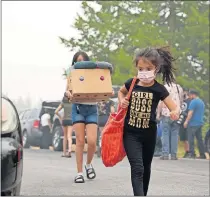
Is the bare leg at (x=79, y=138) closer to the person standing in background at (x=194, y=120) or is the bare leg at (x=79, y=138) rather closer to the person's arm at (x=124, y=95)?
the person's arm at (x=124, y=95)

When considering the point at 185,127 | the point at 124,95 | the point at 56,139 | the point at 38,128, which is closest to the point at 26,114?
the point at 38,128

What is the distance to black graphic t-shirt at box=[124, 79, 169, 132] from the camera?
5.68 metres

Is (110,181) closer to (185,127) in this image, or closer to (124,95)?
(124,95)

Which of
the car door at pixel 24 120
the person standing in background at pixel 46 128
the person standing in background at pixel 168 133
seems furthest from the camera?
the car door at pixel 24 120

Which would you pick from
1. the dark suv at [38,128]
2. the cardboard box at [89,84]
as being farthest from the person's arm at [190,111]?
the cardboard box at [89,84]

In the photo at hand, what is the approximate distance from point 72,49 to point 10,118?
108 ft

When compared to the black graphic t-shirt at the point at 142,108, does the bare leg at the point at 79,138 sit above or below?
below

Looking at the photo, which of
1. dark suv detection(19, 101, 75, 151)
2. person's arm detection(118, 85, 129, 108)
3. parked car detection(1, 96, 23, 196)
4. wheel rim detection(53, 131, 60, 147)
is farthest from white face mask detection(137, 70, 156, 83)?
wheel rim detection(53, 131, 60, 147)

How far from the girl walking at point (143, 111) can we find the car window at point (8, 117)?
1399 millimetres

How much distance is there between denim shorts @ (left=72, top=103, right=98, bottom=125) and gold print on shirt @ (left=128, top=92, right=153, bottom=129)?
6.90 feet

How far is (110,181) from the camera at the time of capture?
801 cm

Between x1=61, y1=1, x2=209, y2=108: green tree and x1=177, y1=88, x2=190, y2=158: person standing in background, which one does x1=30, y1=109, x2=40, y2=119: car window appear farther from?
x1=177, y1=88, x2=190, y2=158: person standing in background

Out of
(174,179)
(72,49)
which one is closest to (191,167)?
(174,179)

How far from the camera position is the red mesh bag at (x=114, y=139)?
5.76m
